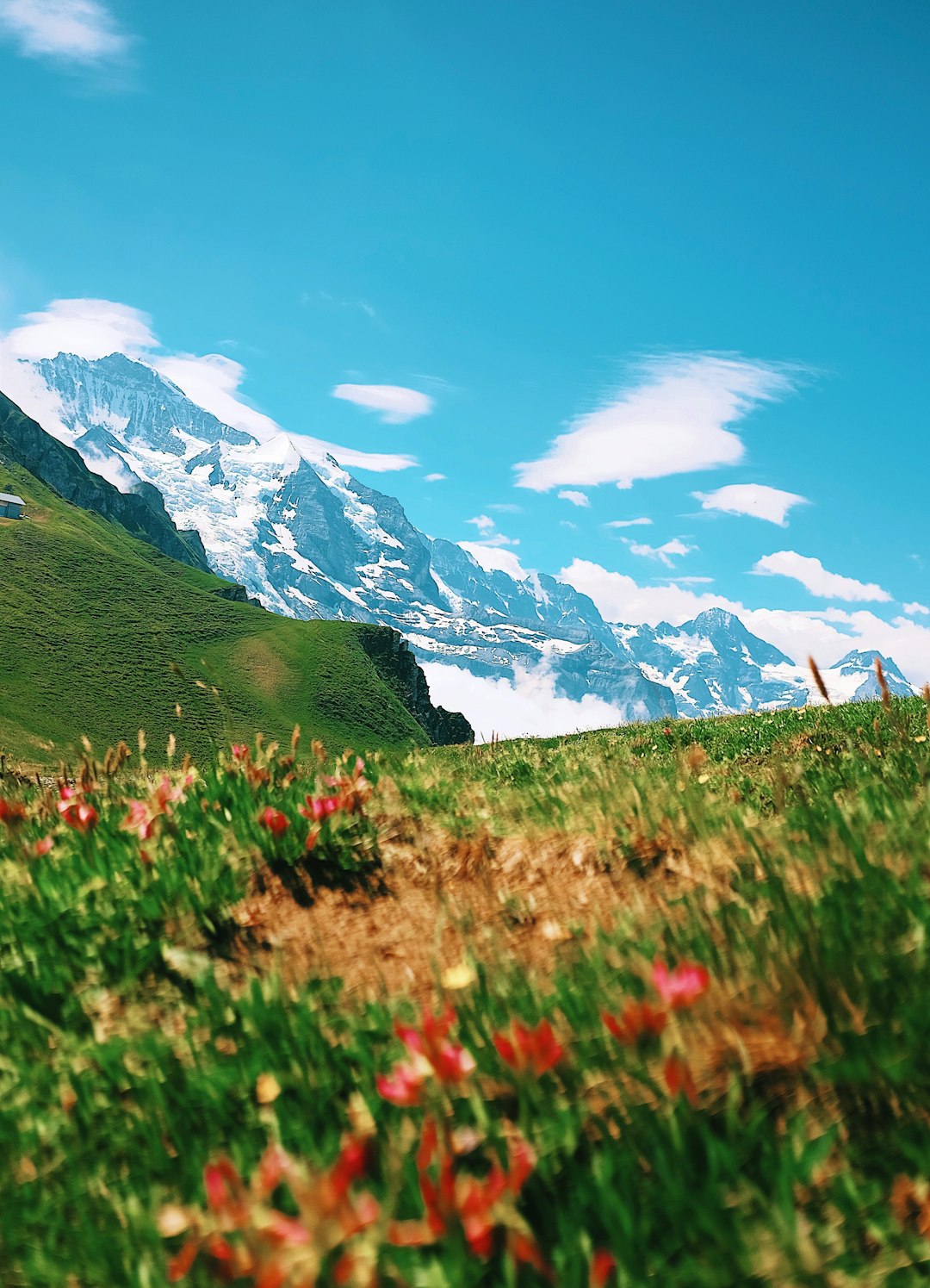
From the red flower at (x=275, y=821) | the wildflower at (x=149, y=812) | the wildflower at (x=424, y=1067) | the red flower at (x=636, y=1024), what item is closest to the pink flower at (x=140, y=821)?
the wildflower at (x=149, y=812)

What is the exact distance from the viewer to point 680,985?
247 cm

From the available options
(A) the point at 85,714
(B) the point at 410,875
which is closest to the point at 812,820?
(B) the point at 410,875

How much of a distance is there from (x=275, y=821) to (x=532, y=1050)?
8.41 feet

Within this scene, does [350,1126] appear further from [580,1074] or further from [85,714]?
[85,714]

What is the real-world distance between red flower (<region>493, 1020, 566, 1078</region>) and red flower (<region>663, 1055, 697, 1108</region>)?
0.32 m

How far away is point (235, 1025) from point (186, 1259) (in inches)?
43.4

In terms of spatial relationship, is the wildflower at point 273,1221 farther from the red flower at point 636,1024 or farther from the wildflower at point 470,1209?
the red flower at point 636,1024

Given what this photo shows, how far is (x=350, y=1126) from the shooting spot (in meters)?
2.60

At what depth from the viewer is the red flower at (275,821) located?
469cm

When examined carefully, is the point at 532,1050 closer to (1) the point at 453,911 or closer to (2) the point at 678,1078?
(2) the point at 678,1078

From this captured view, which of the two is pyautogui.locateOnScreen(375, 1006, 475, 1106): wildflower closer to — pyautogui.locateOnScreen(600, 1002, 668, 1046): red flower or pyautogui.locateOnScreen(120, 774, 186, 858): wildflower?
pyautogui.locateOnScreen(600, 1002, 668, 1046): red flower

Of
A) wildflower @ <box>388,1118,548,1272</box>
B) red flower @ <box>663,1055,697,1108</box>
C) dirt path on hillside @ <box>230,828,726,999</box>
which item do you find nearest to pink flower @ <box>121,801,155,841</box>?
dirt path on hillside @ <box>230,828,726,999</box>

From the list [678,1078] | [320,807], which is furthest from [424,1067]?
[320,807]

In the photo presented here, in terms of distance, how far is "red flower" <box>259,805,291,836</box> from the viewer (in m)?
4.69
